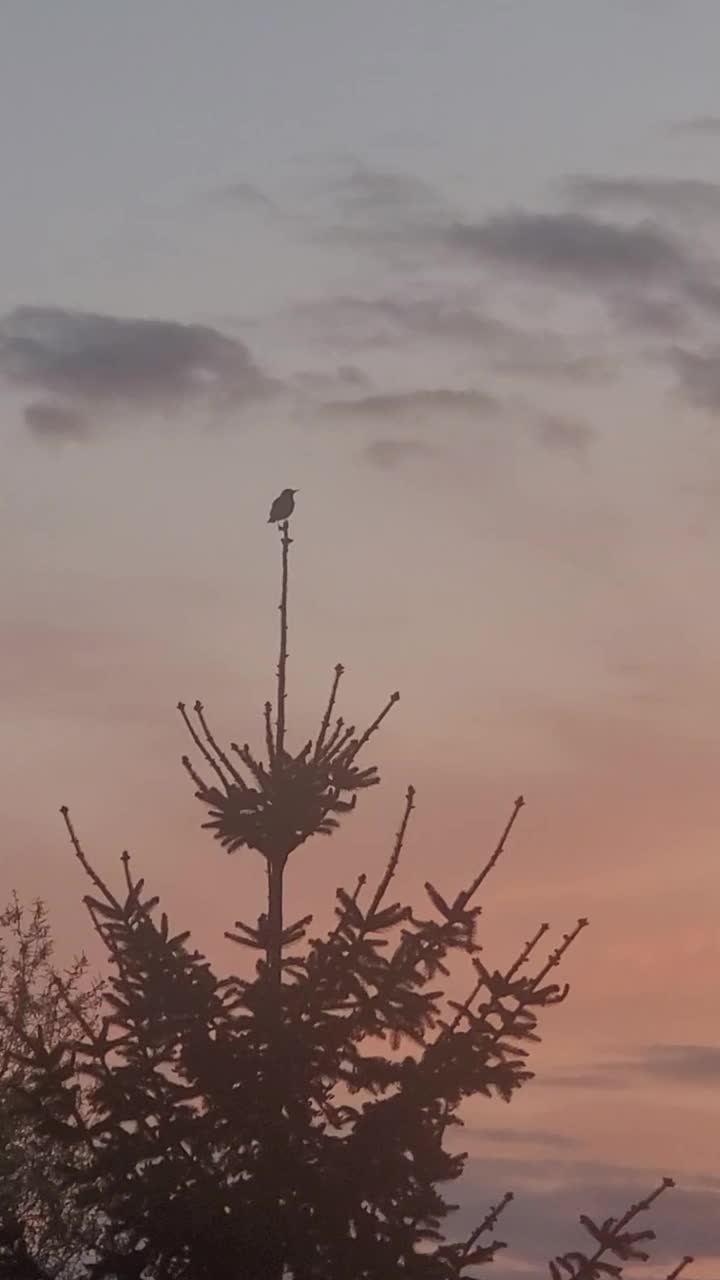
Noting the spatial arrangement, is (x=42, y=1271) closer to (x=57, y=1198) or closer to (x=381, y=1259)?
(x=381, y=1259)

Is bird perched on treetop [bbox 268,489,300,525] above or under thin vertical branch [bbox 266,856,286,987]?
above

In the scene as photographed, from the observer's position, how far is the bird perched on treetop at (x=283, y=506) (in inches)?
1210

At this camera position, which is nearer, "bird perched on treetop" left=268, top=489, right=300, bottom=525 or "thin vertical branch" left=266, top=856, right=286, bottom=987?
"thin vertical branch" left=266, top=856, right=286, bottom=987

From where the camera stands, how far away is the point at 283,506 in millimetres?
31031

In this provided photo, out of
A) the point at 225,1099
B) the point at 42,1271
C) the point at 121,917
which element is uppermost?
the point at 121,917

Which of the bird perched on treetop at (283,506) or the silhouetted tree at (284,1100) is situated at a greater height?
the bird perched on treetop at (283,506)

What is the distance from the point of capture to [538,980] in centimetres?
2494

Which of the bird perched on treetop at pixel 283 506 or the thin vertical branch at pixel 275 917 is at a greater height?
the bird perched on treetop at pixel 283 506

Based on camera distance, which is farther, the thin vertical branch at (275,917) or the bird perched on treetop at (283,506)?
the bird perched on treetop at (283,506)

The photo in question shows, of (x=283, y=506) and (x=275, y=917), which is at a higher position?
(x=283, y=506)

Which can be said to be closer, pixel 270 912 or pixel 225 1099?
pixel 225 1099

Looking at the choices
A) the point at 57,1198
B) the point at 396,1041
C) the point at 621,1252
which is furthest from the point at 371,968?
the point at 57,1198

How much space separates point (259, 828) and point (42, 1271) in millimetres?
5741

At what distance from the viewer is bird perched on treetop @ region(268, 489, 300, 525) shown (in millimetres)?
30741
